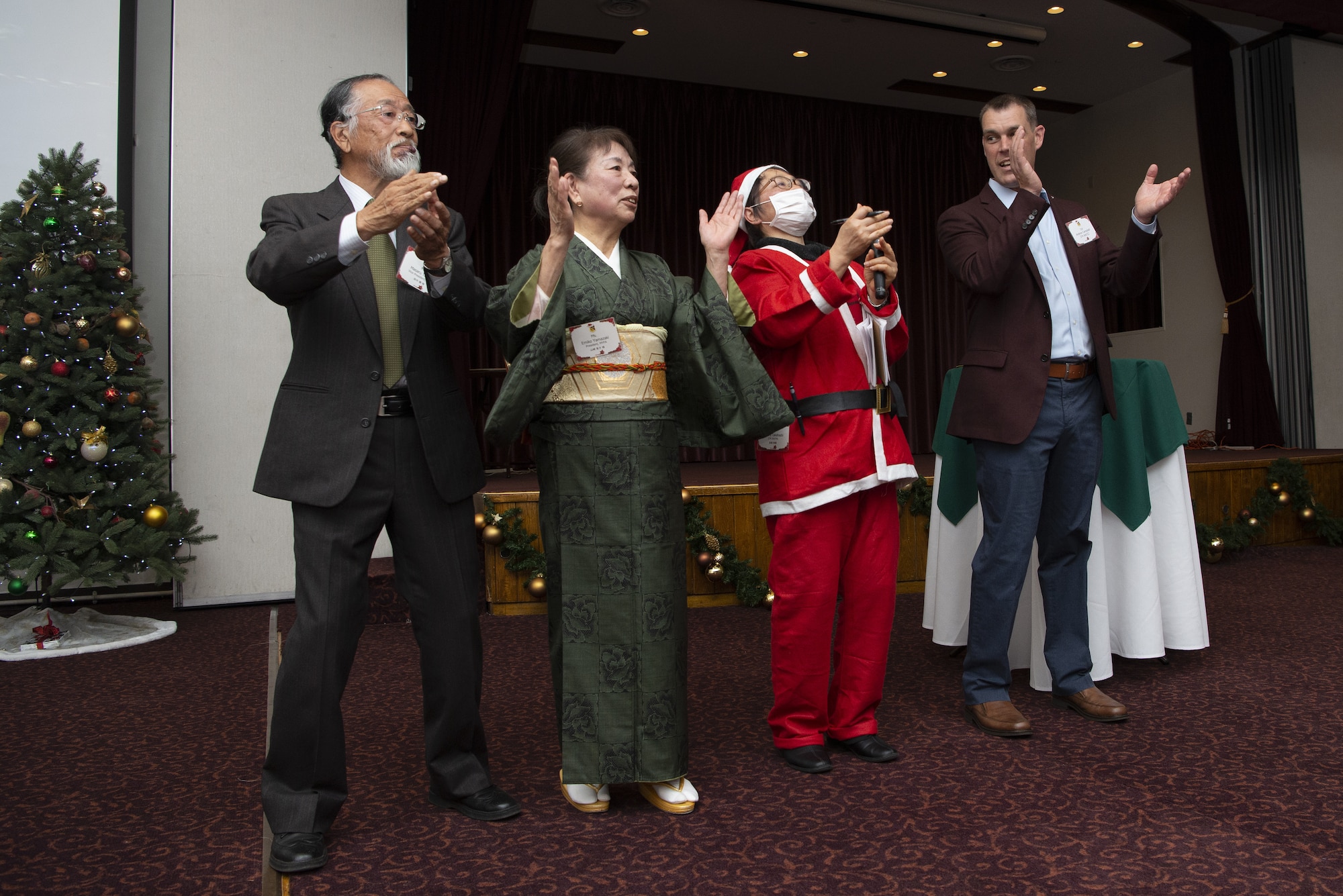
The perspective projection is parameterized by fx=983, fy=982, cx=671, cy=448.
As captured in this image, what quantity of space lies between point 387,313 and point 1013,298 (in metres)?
1.51

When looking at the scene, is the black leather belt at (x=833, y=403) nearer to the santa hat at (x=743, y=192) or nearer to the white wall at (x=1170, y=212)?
the santa hat at (x=743, y=192)

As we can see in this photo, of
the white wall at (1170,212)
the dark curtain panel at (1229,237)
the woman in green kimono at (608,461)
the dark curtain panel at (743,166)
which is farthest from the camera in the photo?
the dark curtain panel at (743,166)

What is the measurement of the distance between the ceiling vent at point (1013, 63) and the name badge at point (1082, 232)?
20.5 ft

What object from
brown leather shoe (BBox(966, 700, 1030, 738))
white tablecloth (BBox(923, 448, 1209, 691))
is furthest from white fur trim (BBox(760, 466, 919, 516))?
white tablecloth (BBox(923, 448, 1209, 691))

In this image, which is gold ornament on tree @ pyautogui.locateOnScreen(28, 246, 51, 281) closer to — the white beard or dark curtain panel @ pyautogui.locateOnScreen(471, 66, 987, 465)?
the white beard

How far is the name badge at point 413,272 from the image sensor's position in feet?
5.78

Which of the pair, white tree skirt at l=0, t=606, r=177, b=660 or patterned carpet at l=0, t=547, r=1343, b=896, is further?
white tree skirt at l=0, t=606, r=177, b=660

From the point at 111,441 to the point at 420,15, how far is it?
10.2ft

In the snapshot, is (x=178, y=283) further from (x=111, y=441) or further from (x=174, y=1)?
(x=174, y=1)

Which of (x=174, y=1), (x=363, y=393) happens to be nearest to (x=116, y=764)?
(x=363, y=393)

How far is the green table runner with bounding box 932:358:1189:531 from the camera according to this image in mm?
2918

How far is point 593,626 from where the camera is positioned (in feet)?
6.24

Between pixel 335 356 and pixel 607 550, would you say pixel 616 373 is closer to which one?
pixel 607 550

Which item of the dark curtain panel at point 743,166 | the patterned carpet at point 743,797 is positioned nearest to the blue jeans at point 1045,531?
the patterned carpet at point 743,797
